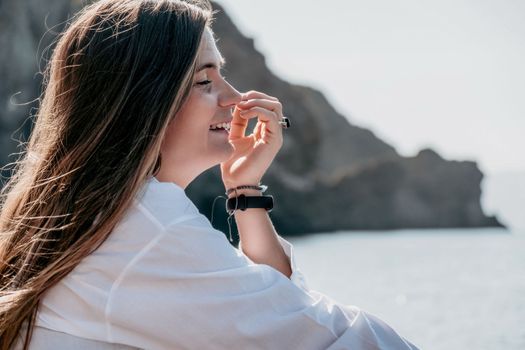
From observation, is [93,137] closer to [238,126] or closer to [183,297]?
[183,297]

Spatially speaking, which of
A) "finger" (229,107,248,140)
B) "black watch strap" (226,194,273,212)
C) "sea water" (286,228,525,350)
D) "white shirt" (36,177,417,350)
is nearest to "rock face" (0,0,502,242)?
"sea water" (286,228,525,350)

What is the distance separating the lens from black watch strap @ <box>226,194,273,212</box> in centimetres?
174

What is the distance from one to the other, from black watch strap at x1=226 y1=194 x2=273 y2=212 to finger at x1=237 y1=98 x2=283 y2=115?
0.20 meters

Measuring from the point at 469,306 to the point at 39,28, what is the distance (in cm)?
1211

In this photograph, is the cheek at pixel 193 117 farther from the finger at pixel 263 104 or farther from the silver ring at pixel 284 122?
the silver ring at pixel 284 122

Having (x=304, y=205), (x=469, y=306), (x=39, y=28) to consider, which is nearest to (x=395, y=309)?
(x=469, y=306)

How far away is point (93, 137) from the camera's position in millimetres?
1221

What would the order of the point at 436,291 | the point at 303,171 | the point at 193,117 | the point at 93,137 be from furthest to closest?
1. the point at 303,171
2. the point at 436,291
3. the point at 193,117
4. the point at 93,137

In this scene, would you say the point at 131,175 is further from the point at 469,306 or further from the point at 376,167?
the point at 376,167

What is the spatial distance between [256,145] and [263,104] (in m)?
0.11

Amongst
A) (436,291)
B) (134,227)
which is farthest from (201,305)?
(436,291)

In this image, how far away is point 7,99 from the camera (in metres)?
16.8

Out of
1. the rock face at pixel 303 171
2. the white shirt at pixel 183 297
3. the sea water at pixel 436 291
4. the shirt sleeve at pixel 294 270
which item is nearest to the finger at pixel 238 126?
the shirt sleeve at pixel 294 270

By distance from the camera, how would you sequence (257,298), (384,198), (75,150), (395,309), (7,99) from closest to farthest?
1. (257,298)
2. (75,150)
3. (395,309)
4. (7,99)
5. (384,198)
